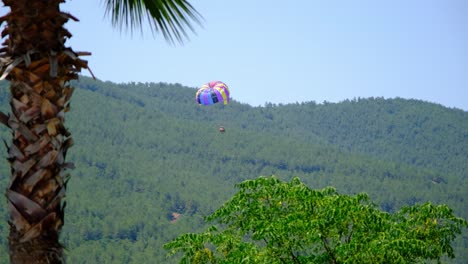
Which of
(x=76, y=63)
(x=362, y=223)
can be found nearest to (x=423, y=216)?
(x=362, y=223)

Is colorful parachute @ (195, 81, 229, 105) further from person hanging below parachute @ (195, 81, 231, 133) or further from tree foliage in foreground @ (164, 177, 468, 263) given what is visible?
tree foliage in foreground @ (164, 177, 468, 263)

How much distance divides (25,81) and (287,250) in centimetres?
948

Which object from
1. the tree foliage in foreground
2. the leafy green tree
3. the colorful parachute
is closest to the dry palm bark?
the leafy green tree

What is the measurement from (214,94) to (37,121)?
59.5 metres

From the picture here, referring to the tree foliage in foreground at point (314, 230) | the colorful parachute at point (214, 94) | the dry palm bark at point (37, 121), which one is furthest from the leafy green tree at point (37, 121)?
the colorful parachute at point (214, 94)

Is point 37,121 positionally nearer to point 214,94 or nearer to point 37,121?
point 37,121

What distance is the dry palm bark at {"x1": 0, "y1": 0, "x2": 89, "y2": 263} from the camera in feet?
20.6

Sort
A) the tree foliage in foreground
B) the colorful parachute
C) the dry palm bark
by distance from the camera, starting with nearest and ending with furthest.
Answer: the dry palm bark, the tree foliage in foreground, the colorful parachute

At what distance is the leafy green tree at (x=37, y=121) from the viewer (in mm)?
6270

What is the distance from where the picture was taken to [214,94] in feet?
216

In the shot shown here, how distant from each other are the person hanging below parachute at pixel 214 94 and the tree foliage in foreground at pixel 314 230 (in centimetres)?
4754

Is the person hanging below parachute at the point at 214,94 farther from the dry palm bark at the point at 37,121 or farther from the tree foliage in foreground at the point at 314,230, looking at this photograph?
the dry palm bark at the point at 37,121

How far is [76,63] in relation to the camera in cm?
683

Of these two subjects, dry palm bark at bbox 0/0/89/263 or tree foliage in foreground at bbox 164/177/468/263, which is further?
tree foliage in foreground at bbox 164/177/468/263
